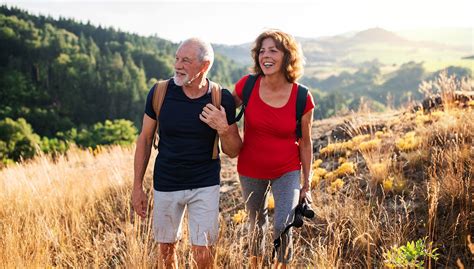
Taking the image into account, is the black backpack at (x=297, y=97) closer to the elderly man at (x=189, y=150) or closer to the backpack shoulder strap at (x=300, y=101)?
the backpack shoulder strap at (x=300, y=101)

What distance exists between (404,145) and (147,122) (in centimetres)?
353

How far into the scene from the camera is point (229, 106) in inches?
111

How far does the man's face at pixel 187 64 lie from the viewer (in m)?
2.66

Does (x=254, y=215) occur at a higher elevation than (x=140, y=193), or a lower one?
lower

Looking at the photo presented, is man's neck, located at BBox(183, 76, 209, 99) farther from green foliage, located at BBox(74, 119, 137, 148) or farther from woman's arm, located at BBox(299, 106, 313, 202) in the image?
green foliage, located at BBox(74, 119, 137, 148)

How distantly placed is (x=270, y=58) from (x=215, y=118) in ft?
2.15

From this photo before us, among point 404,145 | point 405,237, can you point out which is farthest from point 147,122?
point 404,145

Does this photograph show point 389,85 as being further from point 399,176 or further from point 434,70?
point 399,176

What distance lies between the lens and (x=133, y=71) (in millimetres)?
89000

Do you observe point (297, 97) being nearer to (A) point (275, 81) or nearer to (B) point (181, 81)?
(A) point (275, 81)

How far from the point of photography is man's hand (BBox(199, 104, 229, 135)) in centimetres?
261

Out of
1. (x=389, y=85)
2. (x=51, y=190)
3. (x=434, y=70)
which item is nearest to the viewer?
(x=51, y=190)

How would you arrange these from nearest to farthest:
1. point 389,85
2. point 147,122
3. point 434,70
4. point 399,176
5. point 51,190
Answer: point 147,122 → point 399,176 → point 51,190 → point 434,70 → point 389,85

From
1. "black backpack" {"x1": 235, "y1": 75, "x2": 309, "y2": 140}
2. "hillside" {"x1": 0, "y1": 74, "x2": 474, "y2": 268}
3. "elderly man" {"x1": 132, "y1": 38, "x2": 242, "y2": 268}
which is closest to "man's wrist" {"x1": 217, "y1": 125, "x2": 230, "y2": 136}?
"elderly man" {"x1": 132, "y1": 38, "x2": 242, "y2": 268}
